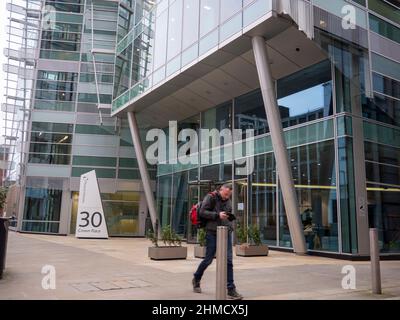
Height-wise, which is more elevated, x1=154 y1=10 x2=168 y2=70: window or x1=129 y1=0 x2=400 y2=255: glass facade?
x1=154 y1=10 x2=168 y2=70: window

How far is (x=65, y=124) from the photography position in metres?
30.3

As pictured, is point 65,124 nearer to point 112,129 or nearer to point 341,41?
point 112,129

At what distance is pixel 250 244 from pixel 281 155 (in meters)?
3.31

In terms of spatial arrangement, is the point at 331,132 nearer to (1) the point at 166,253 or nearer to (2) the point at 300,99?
(2) the point at 300,99

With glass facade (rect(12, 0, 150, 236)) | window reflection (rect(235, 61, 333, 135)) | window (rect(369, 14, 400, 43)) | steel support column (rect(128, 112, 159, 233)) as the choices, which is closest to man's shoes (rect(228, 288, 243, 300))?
window reflection (rect(235, 61, 333, 135))

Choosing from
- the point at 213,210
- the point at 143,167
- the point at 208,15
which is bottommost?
the point at 213,210

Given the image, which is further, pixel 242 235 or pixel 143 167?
pixel 143 167

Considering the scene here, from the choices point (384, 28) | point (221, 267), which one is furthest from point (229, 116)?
point (221, 267)

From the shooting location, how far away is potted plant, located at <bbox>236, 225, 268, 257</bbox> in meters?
14.0

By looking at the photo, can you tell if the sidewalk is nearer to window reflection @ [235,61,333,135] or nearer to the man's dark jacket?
the man's dark jacket

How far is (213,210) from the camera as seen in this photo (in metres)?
6.66

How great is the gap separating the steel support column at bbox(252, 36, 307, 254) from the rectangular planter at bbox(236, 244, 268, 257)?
138cm

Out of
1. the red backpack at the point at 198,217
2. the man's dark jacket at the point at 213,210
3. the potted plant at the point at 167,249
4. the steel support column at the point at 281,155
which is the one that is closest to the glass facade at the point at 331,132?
the steel support column at the point at 281,155

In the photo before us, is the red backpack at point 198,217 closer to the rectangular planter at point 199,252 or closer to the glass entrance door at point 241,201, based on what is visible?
the rectangular planter at point 199,252
